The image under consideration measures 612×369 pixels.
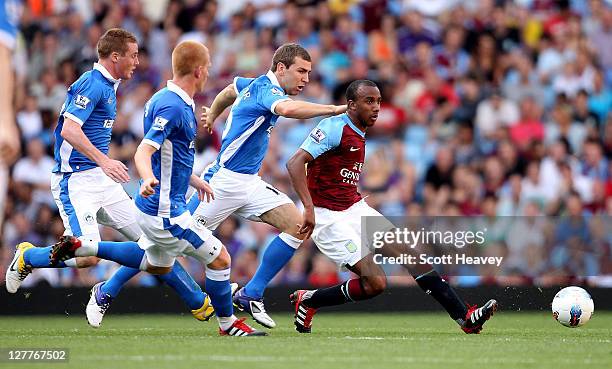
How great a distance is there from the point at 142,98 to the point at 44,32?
6.64 feet

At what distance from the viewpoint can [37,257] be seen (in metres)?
9.84

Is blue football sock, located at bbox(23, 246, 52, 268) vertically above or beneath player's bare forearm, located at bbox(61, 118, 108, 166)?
beneath

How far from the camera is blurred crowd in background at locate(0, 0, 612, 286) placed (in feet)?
47.3

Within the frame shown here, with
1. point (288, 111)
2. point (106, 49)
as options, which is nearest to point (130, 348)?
point (288, 111)

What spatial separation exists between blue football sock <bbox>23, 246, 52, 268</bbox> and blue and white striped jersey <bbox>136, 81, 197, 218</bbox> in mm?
1247

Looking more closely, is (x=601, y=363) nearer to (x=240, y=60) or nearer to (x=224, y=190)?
(x=224, y=190)

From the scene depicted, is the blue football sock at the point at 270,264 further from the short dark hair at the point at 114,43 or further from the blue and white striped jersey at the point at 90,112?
the short dark hair at the point at 114,43

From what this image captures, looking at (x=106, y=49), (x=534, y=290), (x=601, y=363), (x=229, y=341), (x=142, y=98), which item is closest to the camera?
(x=601, y=363)

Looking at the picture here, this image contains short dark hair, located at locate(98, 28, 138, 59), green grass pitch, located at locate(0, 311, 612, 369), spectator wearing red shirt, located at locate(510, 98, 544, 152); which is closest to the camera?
green grass pitch, located at locate(0, 311, 612, 369)

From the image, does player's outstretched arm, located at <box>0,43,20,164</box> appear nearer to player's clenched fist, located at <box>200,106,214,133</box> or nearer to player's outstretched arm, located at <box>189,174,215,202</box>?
player's outstretched arm, located at <box>189,174,215,202</box>

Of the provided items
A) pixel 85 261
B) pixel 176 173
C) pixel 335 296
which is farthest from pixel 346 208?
pixel 85 261

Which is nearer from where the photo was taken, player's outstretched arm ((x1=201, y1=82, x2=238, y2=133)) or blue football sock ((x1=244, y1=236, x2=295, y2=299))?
A: blue football sock ((x1=244, y1=236, x2=295, y2=299))

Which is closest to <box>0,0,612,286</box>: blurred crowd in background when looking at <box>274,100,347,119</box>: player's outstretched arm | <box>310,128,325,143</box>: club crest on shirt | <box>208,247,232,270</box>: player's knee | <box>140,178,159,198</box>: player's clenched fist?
<box>310,128,325,143</box>: club crest on shirt

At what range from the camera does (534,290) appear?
1317cm
